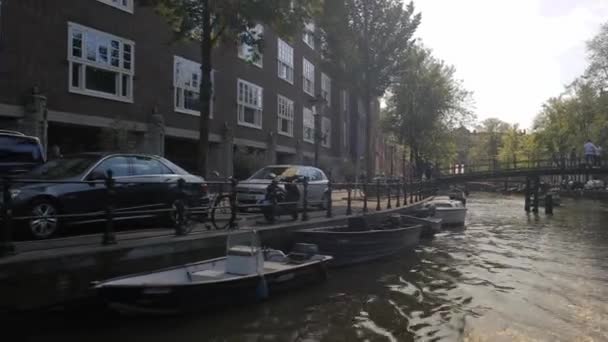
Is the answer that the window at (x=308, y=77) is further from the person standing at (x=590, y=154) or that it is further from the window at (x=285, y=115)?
the person standing at (x=590, y=154)

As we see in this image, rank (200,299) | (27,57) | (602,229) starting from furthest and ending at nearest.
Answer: (602,229)
(27,57)
(200,299)

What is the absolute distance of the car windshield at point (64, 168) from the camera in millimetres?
9141

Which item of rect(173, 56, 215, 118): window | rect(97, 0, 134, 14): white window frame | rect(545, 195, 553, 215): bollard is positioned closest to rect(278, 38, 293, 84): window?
rect(173, 56, 215, 118): window

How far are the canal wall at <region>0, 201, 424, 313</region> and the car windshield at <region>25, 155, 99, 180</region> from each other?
1447 mm

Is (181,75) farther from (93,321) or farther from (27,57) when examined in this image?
(93,321)

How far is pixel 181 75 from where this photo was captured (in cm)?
2206

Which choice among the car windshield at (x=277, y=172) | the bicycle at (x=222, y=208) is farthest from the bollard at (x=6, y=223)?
the car windshield at (x=277, y=172)

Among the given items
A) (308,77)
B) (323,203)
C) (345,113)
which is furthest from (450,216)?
(345,113)

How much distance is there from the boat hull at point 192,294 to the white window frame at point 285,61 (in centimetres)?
2379

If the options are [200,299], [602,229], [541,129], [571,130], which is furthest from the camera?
[541,129]

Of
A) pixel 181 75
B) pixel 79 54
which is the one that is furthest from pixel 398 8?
pixel 79 54

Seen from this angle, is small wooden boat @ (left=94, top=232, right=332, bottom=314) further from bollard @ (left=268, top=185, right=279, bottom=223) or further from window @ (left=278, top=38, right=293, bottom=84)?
window @ (left=278, top=38, right=293, bottom=84)

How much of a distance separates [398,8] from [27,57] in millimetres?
19928

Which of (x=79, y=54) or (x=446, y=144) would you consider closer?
(x=79, y=54)
